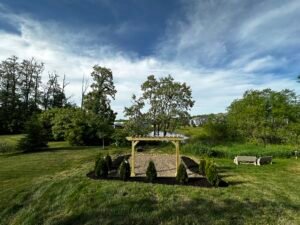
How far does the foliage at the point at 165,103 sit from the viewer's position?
72.6 ft

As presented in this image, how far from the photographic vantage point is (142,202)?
244 inches

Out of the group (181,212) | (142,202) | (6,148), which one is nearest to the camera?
(181,212)

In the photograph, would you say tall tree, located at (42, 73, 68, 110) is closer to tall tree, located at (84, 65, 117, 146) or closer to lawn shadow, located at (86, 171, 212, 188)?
tall tree, located at (84, 65, 117, 146)

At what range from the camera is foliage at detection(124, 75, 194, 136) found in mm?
22141

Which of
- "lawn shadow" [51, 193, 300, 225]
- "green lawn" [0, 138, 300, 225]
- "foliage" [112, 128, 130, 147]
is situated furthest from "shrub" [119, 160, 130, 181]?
"foliage" [112, 128, 130, 147]

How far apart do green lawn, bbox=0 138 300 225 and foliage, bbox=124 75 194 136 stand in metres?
13.7

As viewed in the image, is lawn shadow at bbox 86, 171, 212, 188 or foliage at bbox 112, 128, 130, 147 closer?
lawn shadow at bbox 86, 171, 212, 188

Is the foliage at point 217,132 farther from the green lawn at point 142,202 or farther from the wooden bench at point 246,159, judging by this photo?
the green lawn at point 142,202

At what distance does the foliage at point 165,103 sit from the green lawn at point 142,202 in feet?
44.8

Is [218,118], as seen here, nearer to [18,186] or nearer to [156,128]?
[156,128]

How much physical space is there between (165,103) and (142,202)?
16619 mm

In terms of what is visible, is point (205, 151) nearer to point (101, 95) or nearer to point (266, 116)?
point (266, 116)

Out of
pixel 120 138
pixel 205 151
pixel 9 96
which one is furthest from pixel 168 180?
pixel 9 96

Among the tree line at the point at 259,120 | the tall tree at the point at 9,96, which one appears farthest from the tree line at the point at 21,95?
the tree line at the point at 259,120
